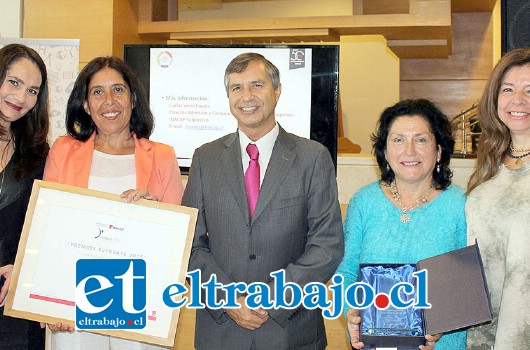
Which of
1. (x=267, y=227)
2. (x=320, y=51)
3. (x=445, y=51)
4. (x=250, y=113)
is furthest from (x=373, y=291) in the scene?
(x=445, y=51)

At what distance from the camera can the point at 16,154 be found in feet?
8.49

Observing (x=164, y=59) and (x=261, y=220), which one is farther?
(x=164, y=59)

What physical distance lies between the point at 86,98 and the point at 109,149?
0.23 m

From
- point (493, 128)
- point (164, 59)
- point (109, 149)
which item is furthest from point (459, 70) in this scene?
point (109, 149)

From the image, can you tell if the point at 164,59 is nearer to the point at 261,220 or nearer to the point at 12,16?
the point at 12,16

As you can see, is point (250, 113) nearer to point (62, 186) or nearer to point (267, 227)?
point (267, 227)

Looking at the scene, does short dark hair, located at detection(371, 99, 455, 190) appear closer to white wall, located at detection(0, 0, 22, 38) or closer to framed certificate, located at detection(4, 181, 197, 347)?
framed certificate, located at detection(4, 181, 197, 347)

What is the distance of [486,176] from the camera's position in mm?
2305

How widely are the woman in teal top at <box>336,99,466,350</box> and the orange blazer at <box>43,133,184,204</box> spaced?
0.73m

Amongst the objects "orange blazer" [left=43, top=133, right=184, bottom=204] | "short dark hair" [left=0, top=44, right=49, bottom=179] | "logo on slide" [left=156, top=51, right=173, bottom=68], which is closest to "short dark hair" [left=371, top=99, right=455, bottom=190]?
"orange blazer" [left=43, top=133, right=184, bottom=204]

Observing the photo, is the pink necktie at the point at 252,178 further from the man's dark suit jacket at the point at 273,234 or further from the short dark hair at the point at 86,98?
the short dark hair at the point at 86,98

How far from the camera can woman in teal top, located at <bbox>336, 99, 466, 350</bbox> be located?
7.33 feet

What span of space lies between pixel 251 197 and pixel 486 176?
86 centimetres

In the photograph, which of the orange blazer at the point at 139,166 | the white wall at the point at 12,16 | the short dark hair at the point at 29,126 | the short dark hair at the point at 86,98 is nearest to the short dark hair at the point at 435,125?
the orange blazer at the point at 139,166
